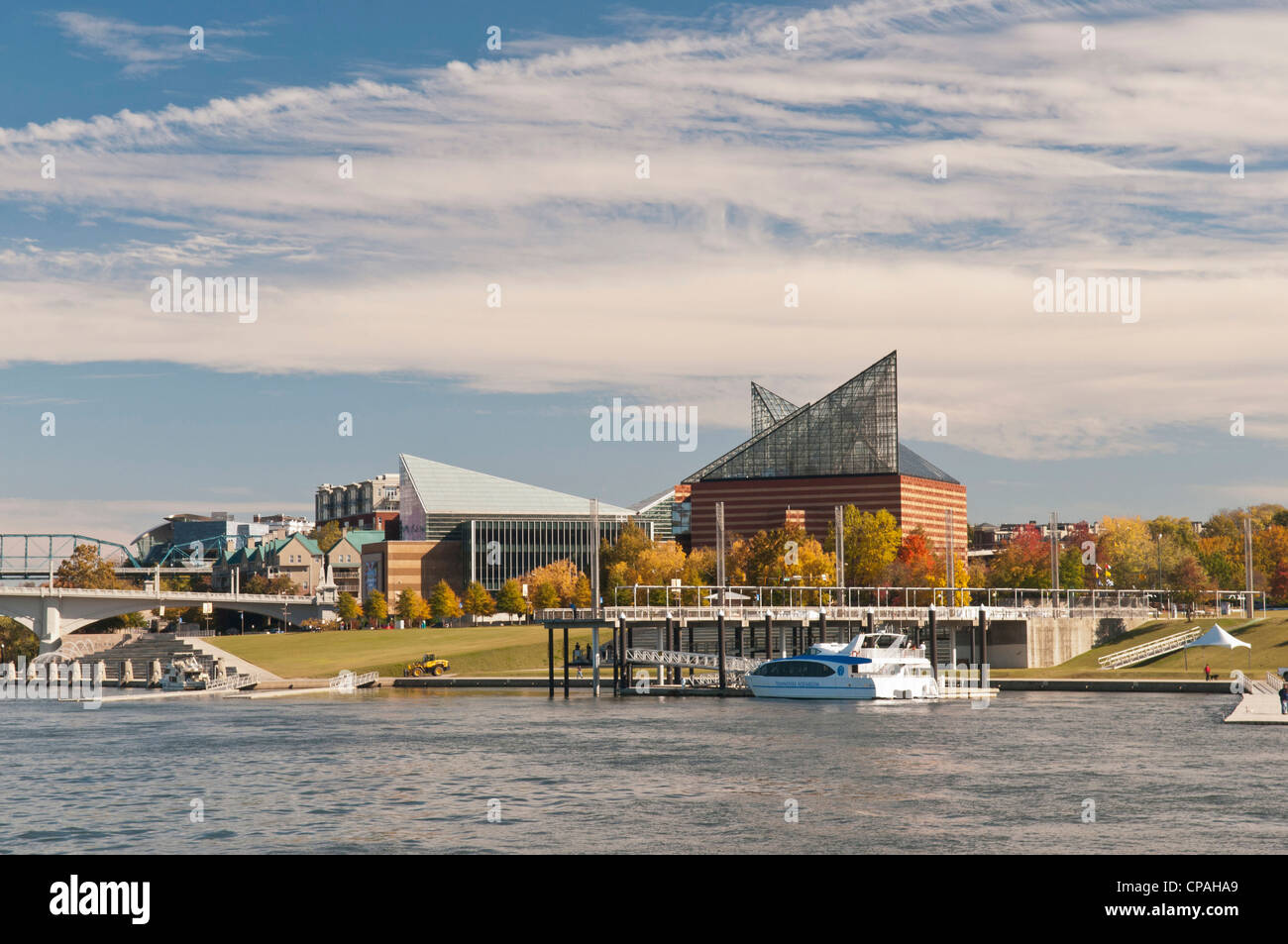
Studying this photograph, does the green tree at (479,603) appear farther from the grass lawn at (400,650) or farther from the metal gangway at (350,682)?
the metal gangway at (350,682)

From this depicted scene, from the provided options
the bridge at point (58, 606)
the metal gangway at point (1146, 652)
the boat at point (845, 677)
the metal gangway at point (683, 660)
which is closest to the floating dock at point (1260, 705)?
the metal gangway at point (1146, 652)

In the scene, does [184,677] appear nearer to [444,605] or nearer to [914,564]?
[444,605]

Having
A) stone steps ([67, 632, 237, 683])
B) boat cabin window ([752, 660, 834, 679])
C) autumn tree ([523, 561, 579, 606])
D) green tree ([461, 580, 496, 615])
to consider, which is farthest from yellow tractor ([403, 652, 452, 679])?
green tree ([461, 580, 496, 615])

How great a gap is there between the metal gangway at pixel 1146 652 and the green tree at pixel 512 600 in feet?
283

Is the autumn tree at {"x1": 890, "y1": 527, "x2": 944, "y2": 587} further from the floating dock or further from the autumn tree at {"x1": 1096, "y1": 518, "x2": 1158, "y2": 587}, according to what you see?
the floating dock

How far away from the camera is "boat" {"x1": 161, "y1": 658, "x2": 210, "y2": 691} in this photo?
125 m

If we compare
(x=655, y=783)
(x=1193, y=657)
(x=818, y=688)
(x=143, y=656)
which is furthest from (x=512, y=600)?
(x=655, y=783)

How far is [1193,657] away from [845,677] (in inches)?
1383

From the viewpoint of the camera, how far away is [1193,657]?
114 meters

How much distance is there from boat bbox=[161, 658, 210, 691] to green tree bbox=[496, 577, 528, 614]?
53925mm

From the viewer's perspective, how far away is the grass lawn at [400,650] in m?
137
